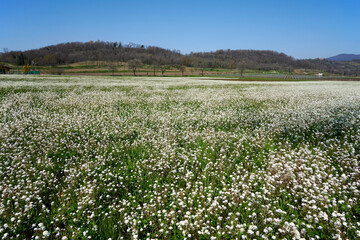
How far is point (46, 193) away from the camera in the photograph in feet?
16.6

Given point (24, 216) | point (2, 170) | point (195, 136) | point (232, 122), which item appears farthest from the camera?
point (232, 122)

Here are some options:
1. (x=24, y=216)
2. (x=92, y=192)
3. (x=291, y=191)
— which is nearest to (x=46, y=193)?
(x=24, y=216)

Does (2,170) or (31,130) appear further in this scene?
(31,130)

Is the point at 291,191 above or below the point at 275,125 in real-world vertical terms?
below

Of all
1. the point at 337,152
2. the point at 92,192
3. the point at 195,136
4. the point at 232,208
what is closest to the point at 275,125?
the point at 337,152

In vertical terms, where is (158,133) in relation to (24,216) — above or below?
above

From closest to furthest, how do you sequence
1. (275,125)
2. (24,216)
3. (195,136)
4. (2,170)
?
1. (24,216)
2. (2,170)
3. (195,136)
4. (275,125)

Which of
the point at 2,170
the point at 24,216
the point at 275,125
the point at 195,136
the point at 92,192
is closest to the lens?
the point at 24,216

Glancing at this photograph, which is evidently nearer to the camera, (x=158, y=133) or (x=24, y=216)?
(x=24, y=216)

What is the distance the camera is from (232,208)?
4.28 m

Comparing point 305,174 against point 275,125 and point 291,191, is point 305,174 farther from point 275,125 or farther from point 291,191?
point 275,125

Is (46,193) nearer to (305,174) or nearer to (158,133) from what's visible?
(158,133)

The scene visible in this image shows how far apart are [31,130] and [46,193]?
5.71 meters

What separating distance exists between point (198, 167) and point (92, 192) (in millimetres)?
3157
